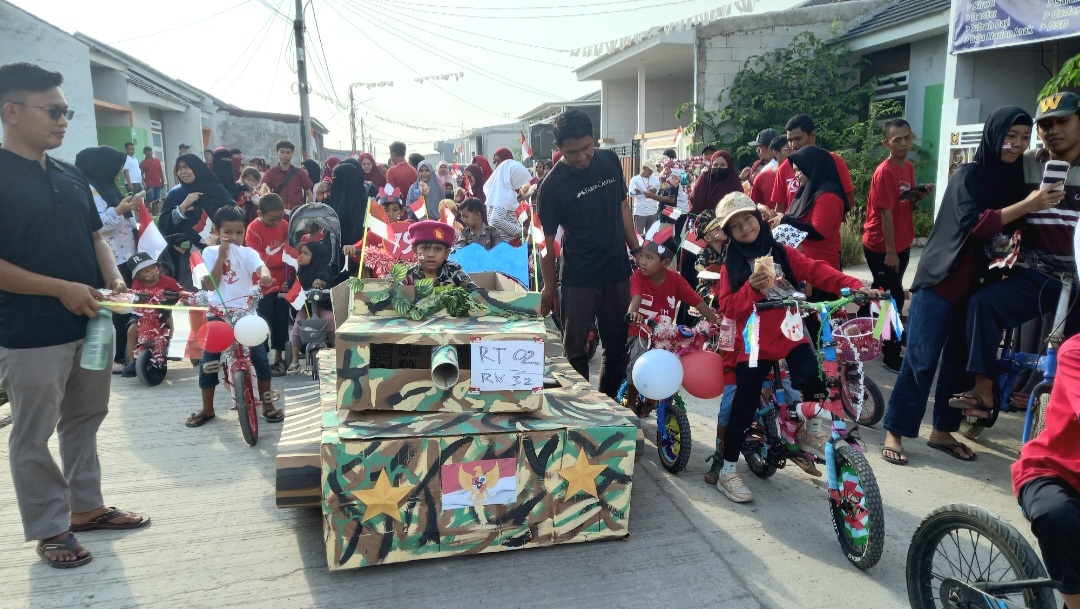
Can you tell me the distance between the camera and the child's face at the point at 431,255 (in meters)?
4.60

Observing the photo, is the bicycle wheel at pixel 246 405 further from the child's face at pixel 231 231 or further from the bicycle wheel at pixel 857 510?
the bicycle wheel at pixel 857 510

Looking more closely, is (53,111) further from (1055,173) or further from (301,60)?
(301,60)

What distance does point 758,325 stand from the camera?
379 centimetres

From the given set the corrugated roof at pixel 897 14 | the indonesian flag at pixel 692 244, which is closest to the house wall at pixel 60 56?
the indonesian flag at pixel 692 244

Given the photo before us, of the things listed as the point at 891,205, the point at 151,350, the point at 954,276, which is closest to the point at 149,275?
the point at 151,350

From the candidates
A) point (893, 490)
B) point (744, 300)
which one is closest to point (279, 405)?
point (744, 300)

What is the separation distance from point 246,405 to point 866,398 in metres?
4.43

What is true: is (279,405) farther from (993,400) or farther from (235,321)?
(993,400)

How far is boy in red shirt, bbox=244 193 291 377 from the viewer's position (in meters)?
6.68

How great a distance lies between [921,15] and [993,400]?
918cm

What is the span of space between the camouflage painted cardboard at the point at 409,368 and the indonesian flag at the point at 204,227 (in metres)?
4.75

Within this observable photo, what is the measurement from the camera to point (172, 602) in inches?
125

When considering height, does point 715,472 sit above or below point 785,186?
below

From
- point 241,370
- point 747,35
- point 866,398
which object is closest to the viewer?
point 241,370
